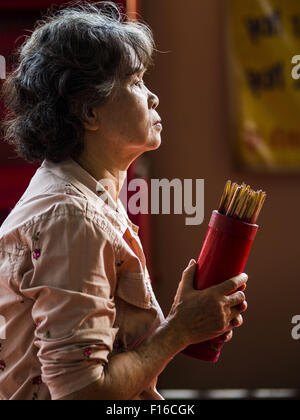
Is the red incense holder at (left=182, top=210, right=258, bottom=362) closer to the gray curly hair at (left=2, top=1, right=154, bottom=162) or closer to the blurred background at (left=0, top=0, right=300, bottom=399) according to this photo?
the gray curly hair at (left=2, top=1, right=154, bottom=162)

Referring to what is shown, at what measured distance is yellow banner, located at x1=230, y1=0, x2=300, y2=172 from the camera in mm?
2814

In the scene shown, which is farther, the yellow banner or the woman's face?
the yellow banner

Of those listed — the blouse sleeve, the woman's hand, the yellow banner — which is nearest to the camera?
the blouse sleeve

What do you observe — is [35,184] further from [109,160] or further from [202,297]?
[202,297]

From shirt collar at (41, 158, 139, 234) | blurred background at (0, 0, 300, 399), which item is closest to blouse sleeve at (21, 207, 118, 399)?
shirt collar at (41, 158, 139, 234)

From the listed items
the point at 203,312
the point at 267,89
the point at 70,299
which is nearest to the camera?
the point at 70,299

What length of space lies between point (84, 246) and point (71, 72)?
390 mm

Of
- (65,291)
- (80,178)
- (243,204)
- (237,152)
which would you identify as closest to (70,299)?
(65,291)

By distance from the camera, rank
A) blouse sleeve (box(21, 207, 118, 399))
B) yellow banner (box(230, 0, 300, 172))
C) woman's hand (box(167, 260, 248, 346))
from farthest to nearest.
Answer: yellow banner (box(230, 0, 300, 172)), woman's hand (box(167, 260, 248, 346)), blouse sleeve (box(21, 207, 118, 399))

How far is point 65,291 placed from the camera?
3.40 ft

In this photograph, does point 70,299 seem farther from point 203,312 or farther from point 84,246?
point 203,312

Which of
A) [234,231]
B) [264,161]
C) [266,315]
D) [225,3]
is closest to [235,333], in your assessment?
[266,315]

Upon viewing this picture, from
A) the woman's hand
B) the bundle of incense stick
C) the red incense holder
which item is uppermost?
the bundle of incense stick

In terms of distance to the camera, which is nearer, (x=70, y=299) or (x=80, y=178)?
(x=70, y=299)
